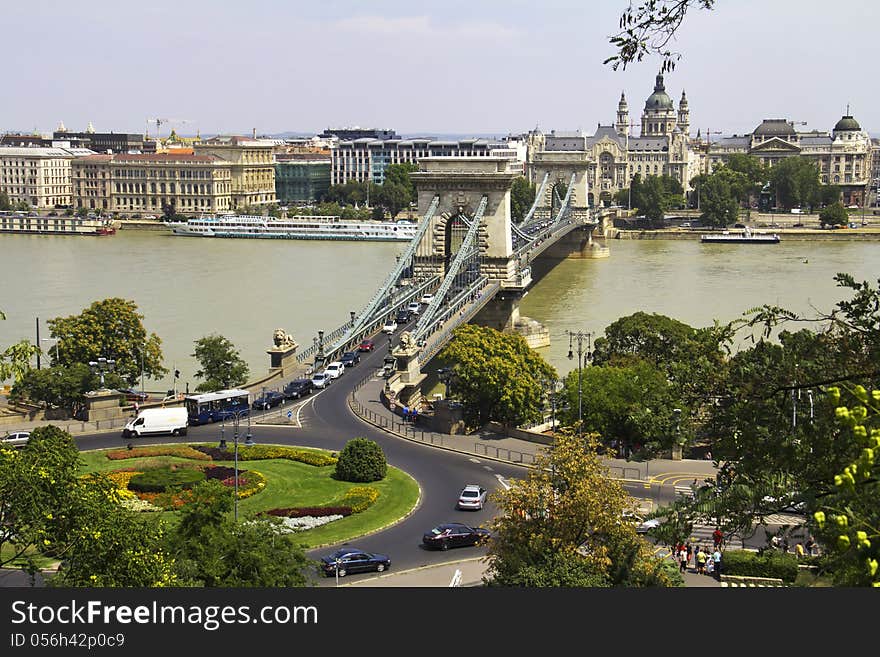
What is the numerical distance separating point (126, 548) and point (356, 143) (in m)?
113

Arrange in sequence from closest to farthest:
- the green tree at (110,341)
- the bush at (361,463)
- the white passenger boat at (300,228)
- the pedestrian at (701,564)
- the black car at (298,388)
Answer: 1. the pedestrian at (701,564)
2. the bush at (361,463)
3. the black car at (298,388)
4. the green tree at (110,341)
5. the white passenger boat at (300,228)

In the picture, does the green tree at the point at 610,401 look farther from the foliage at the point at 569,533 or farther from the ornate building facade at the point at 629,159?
the ornate building facade at the point at 629,159

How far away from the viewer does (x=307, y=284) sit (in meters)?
57.2

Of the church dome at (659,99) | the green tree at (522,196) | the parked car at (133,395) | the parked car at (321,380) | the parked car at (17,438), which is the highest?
the church dome at (659,99)

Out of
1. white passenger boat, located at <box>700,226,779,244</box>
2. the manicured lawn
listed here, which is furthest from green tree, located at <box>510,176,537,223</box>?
the manicured lawn

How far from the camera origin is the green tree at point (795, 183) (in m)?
100

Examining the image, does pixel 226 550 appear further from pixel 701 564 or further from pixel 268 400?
pixel 268 400

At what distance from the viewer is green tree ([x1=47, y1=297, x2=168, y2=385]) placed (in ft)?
103

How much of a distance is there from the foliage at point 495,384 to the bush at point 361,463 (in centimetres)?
480

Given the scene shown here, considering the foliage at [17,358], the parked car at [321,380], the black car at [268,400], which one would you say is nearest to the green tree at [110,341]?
the black car at [268,400]

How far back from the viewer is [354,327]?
124 feet

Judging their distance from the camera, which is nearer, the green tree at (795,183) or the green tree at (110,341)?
the green tree at (110,341)

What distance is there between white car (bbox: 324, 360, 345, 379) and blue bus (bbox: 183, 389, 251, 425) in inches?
155

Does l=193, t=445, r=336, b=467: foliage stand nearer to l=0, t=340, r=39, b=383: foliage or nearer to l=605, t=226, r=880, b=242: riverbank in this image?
l=0, t=340, r=39, b=383: foliage
